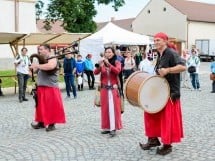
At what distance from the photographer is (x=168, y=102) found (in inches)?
261

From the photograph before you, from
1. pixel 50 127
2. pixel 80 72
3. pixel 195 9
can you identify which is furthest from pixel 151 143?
pixel 195 9

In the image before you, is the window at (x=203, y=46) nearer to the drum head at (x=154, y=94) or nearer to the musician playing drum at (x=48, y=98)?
the musician playing drum at (x=48, y=98)

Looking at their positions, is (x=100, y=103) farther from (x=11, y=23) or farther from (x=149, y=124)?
(x=11, y=23)

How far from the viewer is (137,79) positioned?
6.81 meters

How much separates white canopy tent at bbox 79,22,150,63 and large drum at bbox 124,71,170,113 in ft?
49.3

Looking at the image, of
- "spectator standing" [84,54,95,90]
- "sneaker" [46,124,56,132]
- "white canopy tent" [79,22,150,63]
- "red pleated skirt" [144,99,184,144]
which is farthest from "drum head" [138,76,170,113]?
"white canopy tent" [79,22,150,63]

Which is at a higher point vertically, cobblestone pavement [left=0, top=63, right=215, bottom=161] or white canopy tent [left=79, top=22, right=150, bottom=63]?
white canopy tent [left=79, top=22, right=150, bottom=63]

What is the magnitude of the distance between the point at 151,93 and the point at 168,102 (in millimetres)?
276

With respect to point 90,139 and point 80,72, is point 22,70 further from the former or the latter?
point 90,139

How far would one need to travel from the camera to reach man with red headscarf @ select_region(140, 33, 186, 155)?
21.5ft

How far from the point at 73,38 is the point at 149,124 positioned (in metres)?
13.8

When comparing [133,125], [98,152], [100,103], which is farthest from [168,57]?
[133,125]

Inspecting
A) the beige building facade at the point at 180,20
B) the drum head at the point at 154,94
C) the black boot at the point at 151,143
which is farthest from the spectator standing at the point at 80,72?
the beige building facade at the point at 180,20

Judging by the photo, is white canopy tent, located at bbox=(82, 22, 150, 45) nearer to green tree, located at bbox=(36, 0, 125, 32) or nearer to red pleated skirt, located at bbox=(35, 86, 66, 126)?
red pleated skirt, located at bbox=(35, 86, 66, 126)
